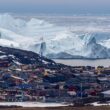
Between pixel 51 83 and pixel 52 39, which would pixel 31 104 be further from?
pixel 52 39

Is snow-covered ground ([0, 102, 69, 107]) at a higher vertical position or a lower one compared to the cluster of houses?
lower

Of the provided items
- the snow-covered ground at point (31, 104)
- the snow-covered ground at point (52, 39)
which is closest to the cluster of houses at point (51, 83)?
the snow-covered ground at point (31, 104)

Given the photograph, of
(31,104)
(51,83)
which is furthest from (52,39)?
(31,104)

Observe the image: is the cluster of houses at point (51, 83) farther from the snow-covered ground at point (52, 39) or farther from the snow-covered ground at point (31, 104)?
the snow-covered ground at point (52, 39)

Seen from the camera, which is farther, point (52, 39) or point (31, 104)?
point (52, 39)

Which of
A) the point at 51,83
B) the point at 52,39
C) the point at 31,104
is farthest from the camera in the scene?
A: the point at 52,39

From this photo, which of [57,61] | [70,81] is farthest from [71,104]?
[57,61]

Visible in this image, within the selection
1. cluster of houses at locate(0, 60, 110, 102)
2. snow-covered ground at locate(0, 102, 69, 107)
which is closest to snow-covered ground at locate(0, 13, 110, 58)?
cluster of houses at locate(0, 60, 110, 102)

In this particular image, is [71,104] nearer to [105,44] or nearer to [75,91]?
[75,91]

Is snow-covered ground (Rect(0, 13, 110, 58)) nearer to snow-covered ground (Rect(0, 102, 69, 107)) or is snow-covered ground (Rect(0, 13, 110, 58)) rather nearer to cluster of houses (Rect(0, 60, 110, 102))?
cluster of houses (Rect(0, 60, 110, 102))
